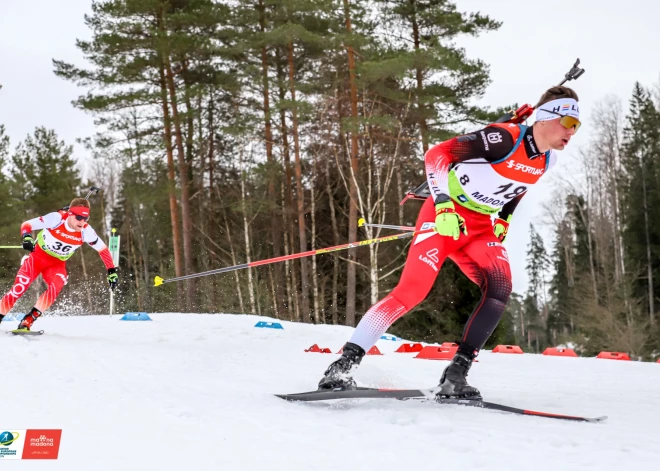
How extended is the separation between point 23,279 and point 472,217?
5.11 metres

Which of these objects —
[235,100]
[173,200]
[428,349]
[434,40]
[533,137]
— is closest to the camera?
[533,137]

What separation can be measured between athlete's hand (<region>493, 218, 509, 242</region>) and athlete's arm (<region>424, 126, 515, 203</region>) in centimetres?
48

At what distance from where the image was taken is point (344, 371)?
341 cm

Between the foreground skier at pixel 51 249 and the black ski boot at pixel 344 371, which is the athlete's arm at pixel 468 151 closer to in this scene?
the black ski boot at pixel 344 371

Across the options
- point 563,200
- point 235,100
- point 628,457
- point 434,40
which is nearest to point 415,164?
point 434,40

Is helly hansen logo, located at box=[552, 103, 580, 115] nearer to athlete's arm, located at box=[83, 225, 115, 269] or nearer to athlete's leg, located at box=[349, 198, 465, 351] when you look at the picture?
athlete's leg, located at box=[349, 198, 465, 351]

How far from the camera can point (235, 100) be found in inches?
892

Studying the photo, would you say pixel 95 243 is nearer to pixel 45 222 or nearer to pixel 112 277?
pixel 112 277

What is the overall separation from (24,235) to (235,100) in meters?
16.7

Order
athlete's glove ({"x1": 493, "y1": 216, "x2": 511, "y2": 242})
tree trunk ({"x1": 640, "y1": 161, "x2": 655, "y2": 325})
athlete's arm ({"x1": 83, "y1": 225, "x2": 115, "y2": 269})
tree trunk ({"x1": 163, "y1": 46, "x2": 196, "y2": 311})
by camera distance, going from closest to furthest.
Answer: athlete's glove ({"x1": 493, "y1": 216, "x2": 511, "y2": 242})
athlete's arm ({"x1": 83, "y1": 225, "x2": 115, "y2": 269})
tree trunk ({"x1": 163, "y1": 46, "x2": 196, "y2": 311})
tree trunk ({"x1": 640, "y1": 161, "x2": 655, "y2": 325})

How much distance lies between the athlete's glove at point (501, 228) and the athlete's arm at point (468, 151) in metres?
0.48

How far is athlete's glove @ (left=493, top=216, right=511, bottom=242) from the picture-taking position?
3.86 metres

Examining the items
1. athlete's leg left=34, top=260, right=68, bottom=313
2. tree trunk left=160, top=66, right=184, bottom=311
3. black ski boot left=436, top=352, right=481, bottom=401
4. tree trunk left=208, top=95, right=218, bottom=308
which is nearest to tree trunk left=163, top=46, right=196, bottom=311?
tree trunk left=160, top=66, right=184, bottom=311

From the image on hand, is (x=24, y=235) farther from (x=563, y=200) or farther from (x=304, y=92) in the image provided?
(x=563, y=200)
